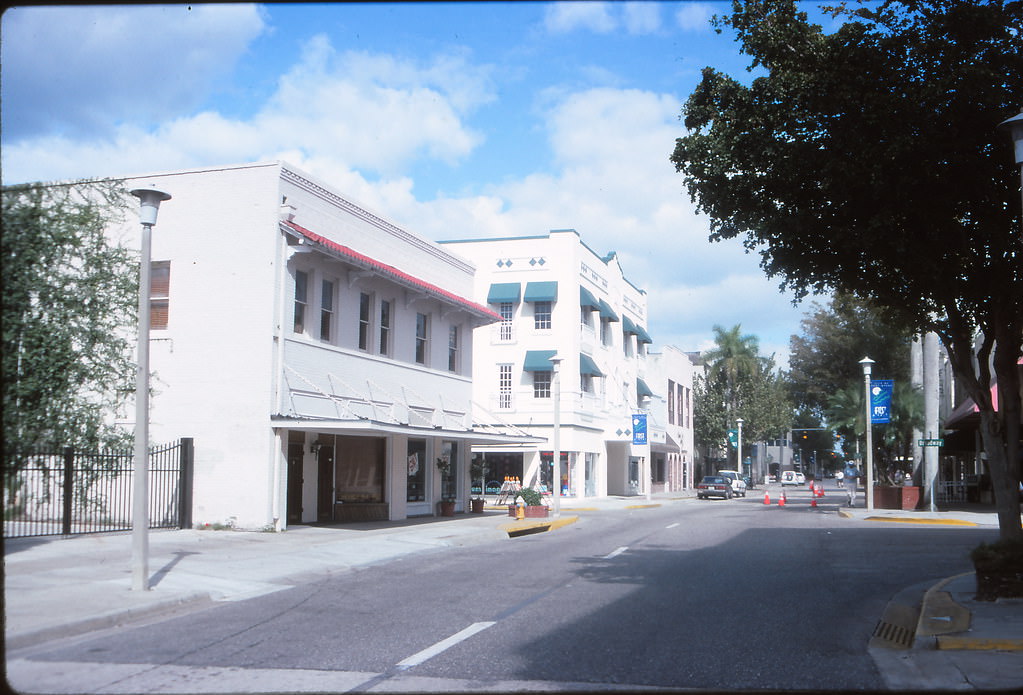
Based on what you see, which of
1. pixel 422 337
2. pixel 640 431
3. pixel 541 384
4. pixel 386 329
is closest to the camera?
pixel 386 329

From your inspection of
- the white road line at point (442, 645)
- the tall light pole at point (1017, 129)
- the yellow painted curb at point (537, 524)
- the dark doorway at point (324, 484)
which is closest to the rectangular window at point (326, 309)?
the dark doorway at point (324, 484)

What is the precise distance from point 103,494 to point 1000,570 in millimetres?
17676

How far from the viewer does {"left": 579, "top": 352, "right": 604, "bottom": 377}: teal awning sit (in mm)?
45781

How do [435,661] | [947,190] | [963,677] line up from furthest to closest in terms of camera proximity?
1. [947,190]
2. [435,661]
3. [963,677]

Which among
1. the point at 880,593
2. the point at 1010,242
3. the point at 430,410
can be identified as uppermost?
the point at 1010,242

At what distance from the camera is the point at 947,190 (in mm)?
12070

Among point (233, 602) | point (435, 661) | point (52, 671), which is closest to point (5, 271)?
point (233, 602)

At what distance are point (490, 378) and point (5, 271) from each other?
3012cm

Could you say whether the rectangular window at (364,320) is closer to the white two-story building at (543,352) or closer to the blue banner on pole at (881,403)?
the white two-story building at (543,352)

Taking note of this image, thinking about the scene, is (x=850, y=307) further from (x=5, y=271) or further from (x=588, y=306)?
(x=5, y=271)

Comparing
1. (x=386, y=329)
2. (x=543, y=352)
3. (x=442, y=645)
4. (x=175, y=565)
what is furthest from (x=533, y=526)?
(x=543, y=352)

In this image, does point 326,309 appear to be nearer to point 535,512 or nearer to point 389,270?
point 389,270

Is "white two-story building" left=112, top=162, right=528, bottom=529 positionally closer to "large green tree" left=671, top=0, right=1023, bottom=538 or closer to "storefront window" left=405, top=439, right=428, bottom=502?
"storefront window" left=405, top=439, right=428, bottom=502

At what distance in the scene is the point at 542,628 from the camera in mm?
9938
